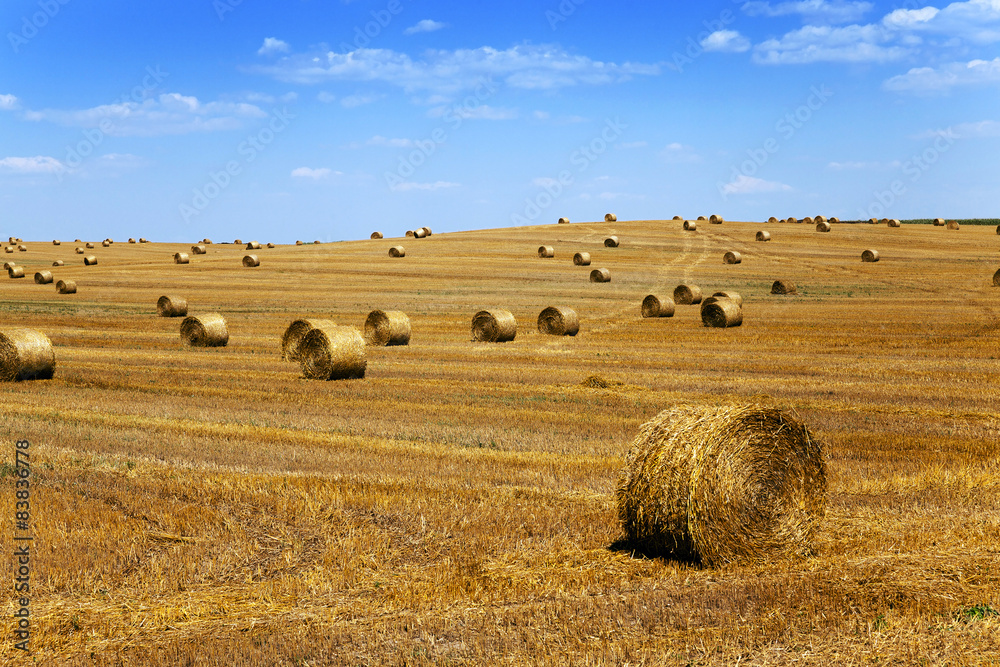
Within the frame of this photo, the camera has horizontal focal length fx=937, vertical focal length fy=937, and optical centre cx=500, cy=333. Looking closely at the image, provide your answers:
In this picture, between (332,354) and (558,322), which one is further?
(558,322)

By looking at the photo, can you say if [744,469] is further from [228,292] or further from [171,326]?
[228,292]

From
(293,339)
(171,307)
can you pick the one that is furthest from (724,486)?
(171,307)

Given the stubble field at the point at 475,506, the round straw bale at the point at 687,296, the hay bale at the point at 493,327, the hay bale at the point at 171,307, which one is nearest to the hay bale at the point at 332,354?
the stubble field at the point at 475,506

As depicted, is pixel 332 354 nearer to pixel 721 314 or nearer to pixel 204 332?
pixel 204 332

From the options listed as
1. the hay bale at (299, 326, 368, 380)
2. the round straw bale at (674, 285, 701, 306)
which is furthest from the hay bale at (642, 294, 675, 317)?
the hay bale at (299, 326, 368, 380)

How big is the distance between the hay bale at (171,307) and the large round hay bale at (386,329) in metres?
12.3

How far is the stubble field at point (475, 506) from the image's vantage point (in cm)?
653

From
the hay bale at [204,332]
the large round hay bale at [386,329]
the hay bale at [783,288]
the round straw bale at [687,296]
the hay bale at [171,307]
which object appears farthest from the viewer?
the hay bale at [783,288]

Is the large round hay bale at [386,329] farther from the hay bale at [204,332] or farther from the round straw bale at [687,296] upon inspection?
the round straw bale at [687,296]

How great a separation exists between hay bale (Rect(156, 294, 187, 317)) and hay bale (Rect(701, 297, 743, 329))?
67.8ft

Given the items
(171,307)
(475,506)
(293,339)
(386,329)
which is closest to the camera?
(475,506)

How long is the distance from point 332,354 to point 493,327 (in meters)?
9.00

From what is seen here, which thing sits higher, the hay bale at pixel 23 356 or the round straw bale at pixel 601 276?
the round straw bale at pixel 601 276

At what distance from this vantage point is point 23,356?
786 inches
